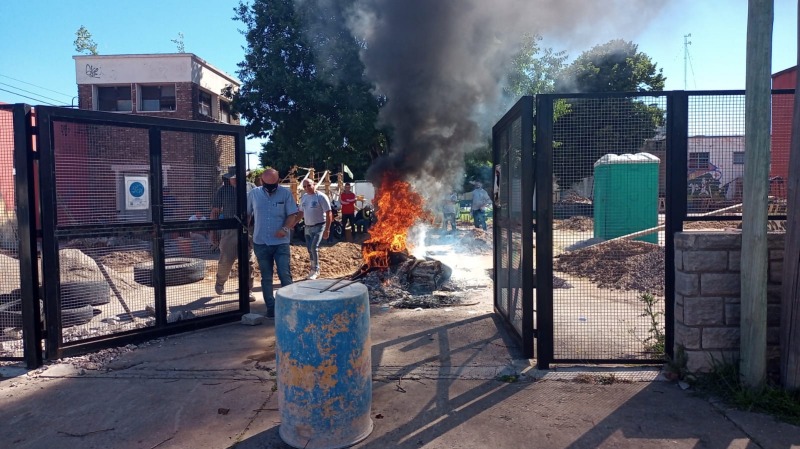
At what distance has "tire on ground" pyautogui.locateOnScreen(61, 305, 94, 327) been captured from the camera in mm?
5309

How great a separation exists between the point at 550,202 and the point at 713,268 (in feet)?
4.58

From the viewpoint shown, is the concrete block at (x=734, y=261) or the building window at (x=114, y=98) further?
the building window at (x=114, y=98)

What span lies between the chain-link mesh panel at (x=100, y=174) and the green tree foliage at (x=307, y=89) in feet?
41.1

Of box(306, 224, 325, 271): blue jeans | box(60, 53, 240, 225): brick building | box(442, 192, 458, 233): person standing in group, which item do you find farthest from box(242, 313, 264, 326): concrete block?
box(442, 192, 458, 233): person standing in group

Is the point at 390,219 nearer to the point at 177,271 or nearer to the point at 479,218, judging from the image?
the point at 177,271

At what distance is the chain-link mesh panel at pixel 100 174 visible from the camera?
511cm

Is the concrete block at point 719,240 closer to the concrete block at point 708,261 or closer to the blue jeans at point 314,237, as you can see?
the concrete block at point 708,261

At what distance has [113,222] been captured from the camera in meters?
5.48

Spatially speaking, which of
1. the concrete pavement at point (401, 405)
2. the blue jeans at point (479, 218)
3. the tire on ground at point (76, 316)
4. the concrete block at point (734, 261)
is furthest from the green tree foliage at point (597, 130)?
the blue jeans at point (479, 218)

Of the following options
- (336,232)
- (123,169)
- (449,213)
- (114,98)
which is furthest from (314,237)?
(114,98)

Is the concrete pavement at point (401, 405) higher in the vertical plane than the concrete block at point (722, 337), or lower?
lower

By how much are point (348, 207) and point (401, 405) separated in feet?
43.4

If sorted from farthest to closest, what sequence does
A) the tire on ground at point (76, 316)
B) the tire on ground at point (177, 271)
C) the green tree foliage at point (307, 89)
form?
the green tree foliage at point (307, 89)
the tire on ground at point (177, 271)
the tire on ground at point (76, 316)

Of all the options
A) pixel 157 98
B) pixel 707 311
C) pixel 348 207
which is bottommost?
pixel 707 311
